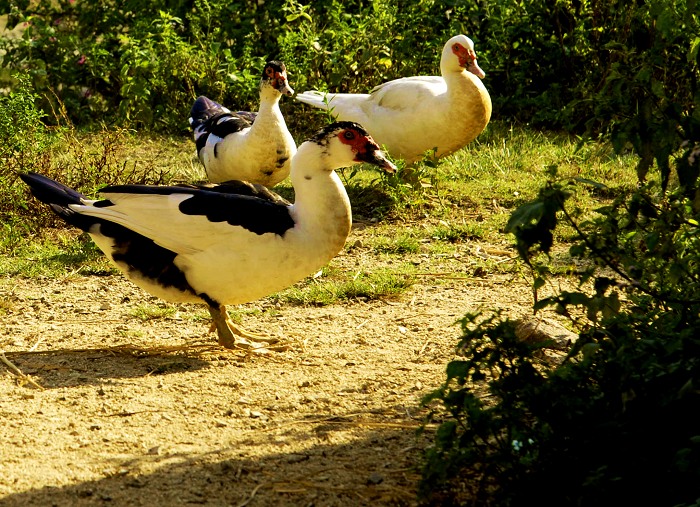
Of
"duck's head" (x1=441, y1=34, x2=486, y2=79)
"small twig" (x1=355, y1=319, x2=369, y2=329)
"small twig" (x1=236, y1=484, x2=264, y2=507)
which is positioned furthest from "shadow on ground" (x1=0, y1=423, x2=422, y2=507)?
"duck's head" (x1=441, y1=34, x2=486, y2=79)

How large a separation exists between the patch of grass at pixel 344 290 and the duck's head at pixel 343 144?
90 cm

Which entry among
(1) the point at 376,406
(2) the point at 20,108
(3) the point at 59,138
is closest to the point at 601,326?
(1) the point at 376,406

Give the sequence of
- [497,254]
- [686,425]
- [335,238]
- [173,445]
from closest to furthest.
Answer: [686,425], [173,445], [335,238], [497,254]

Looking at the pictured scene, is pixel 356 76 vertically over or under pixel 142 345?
over

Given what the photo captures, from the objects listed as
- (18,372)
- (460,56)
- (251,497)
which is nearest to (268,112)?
(460,56)

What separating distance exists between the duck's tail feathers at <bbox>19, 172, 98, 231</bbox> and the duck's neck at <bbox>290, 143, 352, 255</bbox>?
0.95 metres

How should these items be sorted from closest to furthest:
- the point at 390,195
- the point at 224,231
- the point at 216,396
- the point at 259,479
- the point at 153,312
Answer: the point at 259,479
the point at 216,396
the point at 224,231
the point at 153,312
the point at 390,195

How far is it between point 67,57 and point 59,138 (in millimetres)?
1653

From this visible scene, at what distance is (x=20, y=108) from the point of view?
6.48m

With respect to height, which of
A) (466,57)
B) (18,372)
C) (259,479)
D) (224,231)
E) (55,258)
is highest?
(466,57)

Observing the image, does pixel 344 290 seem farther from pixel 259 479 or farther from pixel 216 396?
pixel 259 479

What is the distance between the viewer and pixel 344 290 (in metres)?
5.46

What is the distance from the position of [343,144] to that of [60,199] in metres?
1.33

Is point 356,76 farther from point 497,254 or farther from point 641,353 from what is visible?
point 641,353
